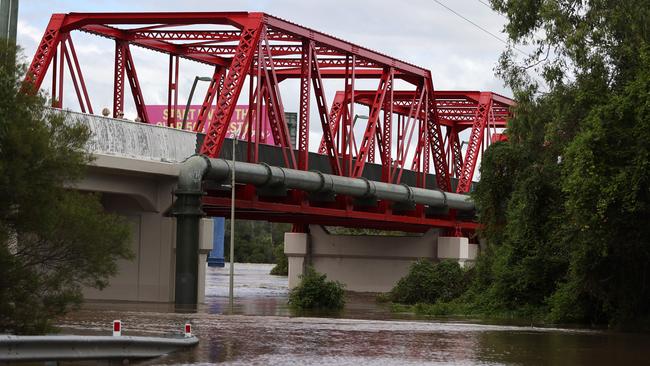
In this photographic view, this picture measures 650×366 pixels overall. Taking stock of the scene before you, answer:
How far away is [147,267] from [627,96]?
68.4 ft

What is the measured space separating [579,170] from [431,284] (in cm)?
2401

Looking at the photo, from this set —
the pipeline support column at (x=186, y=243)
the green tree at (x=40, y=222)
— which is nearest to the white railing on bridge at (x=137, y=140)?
the pipeline support column at (x=186, y=243)

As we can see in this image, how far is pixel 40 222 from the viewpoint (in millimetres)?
24219

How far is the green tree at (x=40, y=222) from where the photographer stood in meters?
23.7

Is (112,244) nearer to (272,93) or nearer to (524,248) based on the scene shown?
(524,248)

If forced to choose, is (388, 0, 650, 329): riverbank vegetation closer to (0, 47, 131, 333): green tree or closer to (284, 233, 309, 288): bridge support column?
(0, 47, 131, 333): green tree

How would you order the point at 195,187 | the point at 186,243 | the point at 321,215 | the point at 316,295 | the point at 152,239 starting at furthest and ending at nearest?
the point at 321,215 < the point at 316,295 < the point at 152,239 < the point at 186,243 < the point at 195,187

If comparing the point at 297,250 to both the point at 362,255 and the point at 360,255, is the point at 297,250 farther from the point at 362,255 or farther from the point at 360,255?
the point at 362,255

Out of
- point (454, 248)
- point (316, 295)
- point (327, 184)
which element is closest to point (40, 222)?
point (316, 295)

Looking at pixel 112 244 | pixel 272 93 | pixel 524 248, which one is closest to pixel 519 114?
pixel 524 248

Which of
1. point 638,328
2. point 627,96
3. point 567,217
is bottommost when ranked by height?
point 638,328

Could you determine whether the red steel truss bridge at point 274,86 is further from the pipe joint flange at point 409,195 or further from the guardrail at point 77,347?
the guardrail at point 77,347

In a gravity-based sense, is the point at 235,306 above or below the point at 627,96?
below

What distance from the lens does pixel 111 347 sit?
20734 mm
